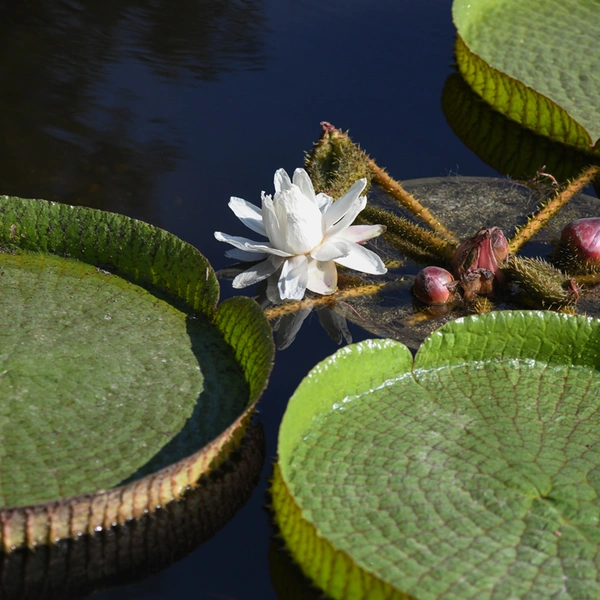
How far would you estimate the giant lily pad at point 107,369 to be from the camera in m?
1.55

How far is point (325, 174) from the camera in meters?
2.42

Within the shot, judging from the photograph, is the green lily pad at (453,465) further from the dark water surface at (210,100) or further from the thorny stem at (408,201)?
the thorny stem at (408,201)

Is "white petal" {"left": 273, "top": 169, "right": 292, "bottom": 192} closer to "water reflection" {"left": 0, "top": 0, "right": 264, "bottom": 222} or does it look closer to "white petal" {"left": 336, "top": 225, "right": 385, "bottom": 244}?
"white petal" {"left": 336, "top": 225, "right": 385, "bottom": 244}

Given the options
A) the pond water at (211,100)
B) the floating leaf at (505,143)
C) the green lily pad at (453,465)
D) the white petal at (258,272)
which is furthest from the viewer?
the floating leaf at (505,143)

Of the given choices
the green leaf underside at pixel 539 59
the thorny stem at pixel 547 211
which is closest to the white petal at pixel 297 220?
the thorny stem at pixel 547 211

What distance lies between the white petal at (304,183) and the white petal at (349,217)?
88mm

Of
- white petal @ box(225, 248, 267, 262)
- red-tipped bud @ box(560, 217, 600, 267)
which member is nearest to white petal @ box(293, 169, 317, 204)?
white petal @ box(225, 248, 267, 262)

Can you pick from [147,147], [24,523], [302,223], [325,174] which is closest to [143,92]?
[147,147]

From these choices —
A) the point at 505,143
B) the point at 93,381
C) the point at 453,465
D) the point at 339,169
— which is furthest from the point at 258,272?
the point at 505,143

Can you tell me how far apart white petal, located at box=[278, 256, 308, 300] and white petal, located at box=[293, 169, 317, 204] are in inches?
6.5

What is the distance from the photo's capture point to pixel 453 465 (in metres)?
1.62

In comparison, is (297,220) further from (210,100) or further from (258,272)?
(210,100)

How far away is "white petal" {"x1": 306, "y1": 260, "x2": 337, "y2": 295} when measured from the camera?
7.27 feet

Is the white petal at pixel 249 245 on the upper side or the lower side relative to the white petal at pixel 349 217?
lower
